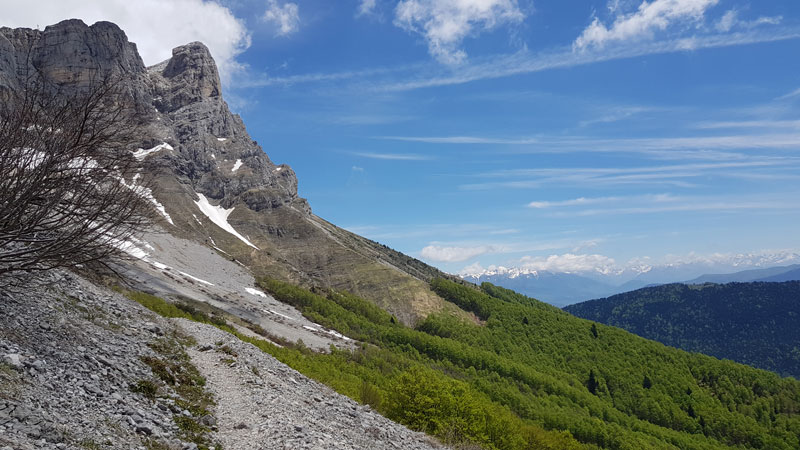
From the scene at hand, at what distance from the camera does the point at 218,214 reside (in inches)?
6806

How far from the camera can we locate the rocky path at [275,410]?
16.2 metres

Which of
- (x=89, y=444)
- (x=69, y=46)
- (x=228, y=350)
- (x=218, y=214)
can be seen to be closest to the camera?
(x=89, y=444)

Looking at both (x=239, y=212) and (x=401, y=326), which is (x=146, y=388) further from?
(x=239, y=212)

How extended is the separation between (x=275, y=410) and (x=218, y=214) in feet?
550

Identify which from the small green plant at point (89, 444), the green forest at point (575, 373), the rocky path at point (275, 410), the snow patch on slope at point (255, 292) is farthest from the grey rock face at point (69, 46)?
the small green plant at point (89, 444)

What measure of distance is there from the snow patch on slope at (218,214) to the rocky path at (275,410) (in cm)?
13156

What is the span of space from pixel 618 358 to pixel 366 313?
88.9 metres

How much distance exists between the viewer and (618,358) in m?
151

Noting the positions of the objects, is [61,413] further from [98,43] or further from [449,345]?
[98,43]

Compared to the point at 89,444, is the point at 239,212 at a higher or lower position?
higher

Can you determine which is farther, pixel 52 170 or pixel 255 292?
pixel 255 292

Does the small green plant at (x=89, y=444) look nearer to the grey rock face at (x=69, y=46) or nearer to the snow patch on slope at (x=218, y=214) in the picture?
the snow patch on slope at (x=218, y=214)

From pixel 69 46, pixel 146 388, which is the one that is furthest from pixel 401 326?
pixel 69 46

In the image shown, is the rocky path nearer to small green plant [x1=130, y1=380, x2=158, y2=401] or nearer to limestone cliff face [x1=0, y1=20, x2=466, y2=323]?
small green plant [x1=130, y1=380, x2=158, y2=401]
